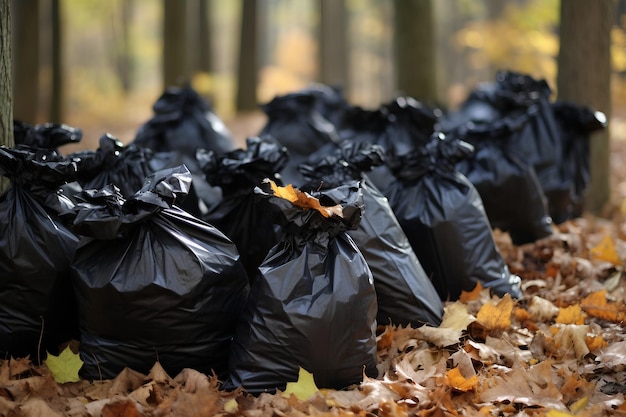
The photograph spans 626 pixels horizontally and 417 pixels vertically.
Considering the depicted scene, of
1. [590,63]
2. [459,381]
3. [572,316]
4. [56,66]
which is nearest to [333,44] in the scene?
[56,66]

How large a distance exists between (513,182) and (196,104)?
2707mm

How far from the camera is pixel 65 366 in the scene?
2777 millimetres

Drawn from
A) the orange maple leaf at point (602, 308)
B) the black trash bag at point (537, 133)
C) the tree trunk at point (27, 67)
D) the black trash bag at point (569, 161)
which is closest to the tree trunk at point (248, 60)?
the tree trunk at point (27, 67)

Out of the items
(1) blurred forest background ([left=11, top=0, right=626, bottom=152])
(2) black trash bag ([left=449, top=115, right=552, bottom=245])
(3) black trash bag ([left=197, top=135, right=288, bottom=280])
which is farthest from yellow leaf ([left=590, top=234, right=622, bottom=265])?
(3) black trash bag ([left=197, top=135, right=288, bottom=280])

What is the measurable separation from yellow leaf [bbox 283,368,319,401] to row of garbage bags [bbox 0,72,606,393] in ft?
0.29

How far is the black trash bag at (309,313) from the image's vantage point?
2.59 m

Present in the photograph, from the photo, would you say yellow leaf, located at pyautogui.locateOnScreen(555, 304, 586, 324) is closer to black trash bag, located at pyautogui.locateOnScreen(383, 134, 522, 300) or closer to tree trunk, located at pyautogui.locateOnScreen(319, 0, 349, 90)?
black trash bag, located at pyautogui.locateOnScreen(383, 134, 522, 300)

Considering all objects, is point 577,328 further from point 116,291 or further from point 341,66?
point 341,66

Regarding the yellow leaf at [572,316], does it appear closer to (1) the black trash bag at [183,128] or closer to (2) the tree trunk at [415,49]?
(1) the black trash bag at [183,128]

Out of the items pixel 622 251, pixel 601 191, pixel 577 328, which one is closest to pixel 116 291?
pixel 577 328

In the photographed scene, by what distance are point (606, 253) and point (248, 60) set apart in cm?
1084

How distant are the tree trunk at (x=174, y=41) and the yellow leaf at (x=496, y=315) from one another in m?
9.24

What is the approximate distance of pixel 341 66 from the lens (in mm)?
17547

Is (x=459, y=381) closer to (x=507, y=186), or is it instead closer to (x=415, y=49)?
(x=507, y=186)
